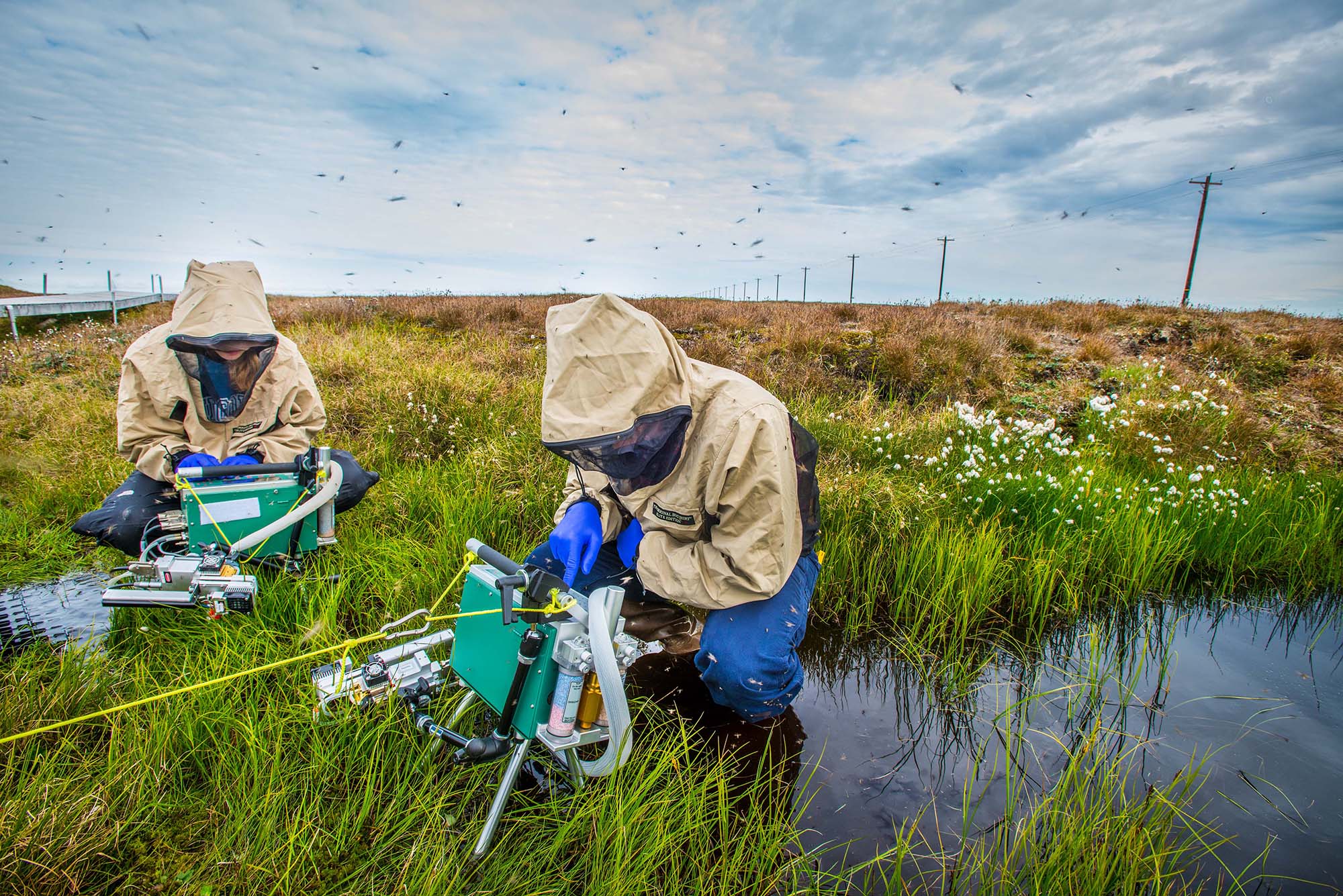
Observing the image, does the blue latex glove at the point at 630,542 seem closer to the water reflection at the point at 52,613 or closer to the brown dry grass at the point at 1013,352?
the water reflection at the point at 52,613

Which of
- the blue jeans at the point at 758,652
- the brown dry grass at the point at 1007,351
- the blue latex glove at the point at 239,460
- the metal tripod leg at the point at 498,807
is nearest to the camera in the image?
the metal tripod leg at the point at 498,807

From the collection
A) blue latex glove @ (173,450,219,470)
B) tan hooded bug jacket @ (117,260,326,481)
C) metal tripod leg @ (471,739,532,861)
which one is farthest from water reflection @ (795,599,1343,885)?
tan hooded bug jacket @ (117,260,326,481)

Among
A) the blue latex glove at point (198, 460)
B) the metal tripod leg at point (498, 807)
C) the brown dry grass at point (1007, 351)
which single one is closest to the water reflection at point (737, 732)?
the metal tripod leg at point (498, 807)

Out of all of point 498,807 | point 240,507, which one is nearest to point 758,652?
point 498,807

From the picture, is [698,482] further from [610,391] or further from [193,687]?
[193,687]

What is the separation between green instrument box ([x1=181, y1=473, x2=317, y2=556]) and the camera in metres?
2.97

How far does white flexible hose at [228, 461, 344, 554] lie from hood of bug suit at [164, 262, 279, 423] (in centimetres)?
97

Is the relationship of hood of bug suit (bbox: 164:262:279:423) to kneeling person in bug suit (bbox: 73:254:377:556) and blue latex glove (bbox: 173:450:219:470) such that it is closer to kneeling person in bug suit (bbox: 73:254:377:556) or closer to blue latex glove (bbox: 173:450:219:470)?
kneeling person in bug suit (bbox: 73:254:377:556)

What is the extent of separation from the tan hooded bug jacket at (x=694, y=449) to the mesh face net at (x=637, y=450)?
30mm

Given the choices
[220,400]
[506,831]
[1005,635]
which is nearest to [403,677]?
[506,831]

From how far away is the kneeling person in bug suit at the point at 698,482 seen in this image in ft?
7.19

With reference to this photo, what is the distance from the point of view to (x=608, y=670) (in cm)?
179

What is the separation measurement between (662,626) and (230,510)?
230cm

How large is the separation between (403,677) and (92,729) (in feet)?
3.84
